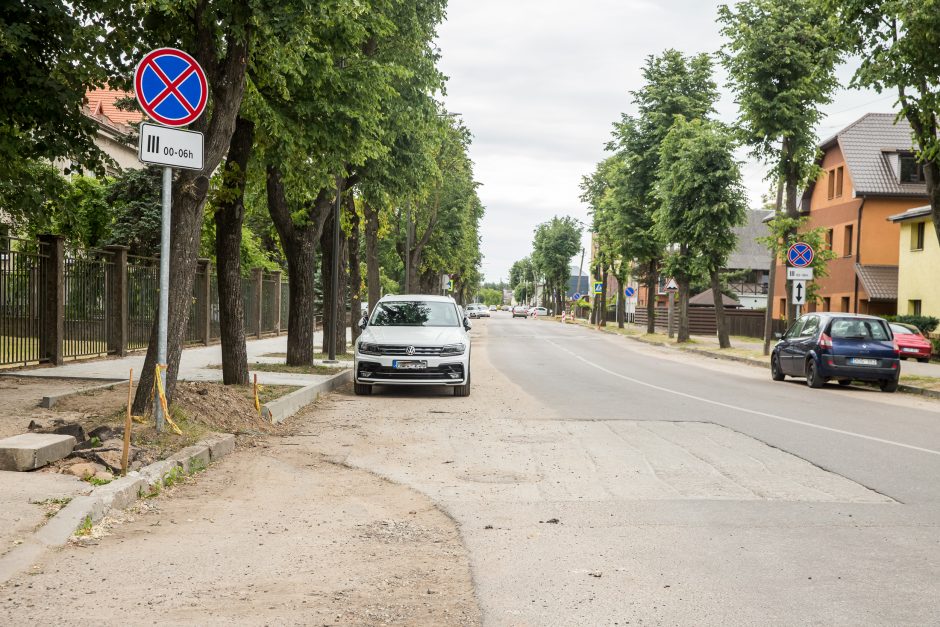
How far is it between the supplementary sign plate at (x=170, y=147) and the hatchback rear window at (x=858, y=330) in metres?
15.1

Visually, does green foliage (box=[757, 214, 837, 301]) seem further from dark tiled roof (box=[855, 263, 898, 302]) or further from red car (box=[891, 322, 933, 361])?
dark tiled roof (box=[855, 263, 898, 302])

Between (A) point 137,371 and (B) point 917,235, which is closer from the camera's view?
(A) point 137,371

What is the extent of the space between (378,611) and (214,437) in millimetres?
5166

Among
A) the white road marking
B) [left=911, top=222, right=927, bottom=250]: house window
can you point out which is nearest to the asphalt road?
the white road marking

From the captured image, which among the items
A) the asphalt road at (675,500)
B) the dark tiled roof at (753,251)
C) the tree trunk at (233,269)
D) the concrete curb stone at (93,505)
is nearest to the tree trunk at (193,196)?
the concrete curb stone at (93,505)

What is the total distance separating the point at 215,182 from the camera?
13117 mm

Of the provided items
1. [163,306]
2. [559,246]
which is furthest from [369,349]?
[559,246]

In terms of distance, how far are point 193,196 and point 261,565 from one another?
5629 mm

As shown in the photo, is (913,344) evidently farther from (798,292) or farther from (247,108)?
(247,108)

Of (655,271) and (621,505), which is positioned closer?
(621,505)

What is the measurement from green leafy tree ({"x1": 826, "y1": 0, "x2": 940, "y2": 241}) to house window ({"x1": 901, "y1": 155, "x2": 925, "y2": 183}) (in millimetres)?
26010

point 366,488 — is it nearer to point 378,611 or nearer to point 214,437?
point 214,437

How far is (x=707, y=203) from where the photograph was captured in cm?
3812

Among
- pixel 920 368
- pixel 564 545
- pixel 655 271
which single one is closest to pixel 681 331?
pixel 655 271
